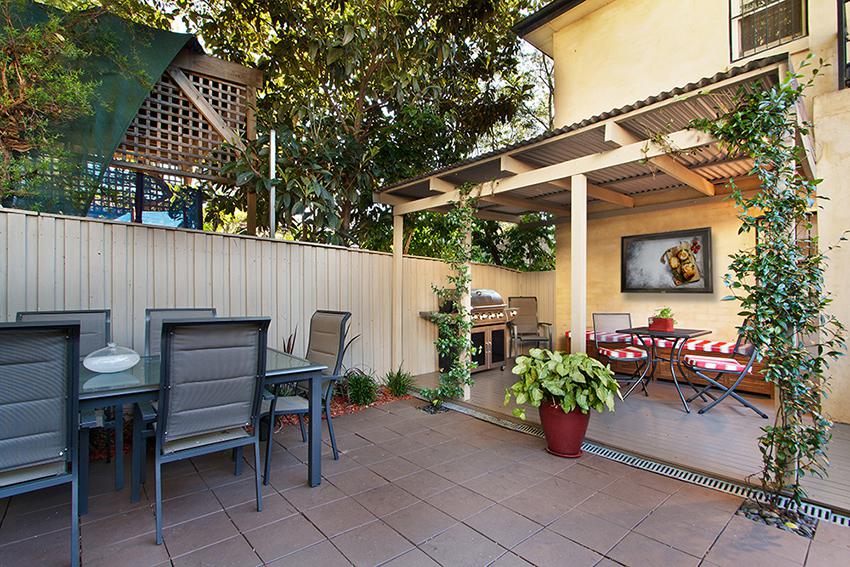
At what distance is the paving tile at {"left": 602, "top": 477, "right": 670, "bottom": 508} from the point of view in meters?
2.44

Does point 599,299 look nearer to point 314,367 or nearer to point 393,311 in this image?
point 393,311

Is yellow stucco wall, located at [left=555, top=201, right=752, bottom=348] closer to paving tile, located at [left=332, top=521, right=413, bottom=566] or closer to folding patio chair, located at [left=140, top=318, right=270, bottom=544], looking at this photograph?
paving tile, located at [left=332, top=521, right=413, bottom=566]

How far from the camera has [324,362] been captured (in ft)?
10.7

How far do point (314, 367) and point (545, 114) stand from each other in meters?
10.8

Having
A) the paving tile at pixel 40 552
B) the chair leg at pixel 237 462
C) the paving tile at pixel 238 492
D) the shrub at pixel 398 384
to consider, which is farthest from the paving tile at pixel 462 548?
the shrub at pixel 398 384

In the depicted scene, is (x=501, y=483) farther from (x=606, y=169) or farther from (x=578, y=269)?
(x=606, y=169)

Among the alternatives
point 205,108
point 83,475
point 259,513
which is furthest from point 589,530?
point 205,108

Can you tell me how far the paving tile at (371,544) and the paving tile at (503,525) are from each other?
1.36 ft

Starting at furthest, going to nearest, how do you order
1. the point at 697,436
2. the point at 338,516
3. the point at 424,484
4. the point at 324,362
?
the point at 697,436
the point at 324,362
the point at 424,484
the point at 338,516

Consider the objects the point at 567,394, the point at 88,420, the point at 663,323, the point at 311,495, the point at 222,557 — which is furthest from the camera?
the point at 663,323

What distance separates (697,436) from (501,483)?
1.89 meters

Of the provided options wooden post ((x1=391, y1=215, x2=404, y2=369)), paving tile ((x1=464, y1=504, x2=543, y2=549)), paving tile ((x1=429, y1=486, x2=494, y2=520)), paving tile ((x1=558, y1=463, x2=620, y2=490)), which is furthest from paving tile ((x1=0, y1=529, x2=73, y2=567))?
wooden post ((x1=391, y1=215, x2=404, y2=369))

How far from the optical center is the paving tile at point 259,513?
222 cm

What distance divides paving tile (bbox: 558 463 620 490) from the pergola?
36.5 inches
